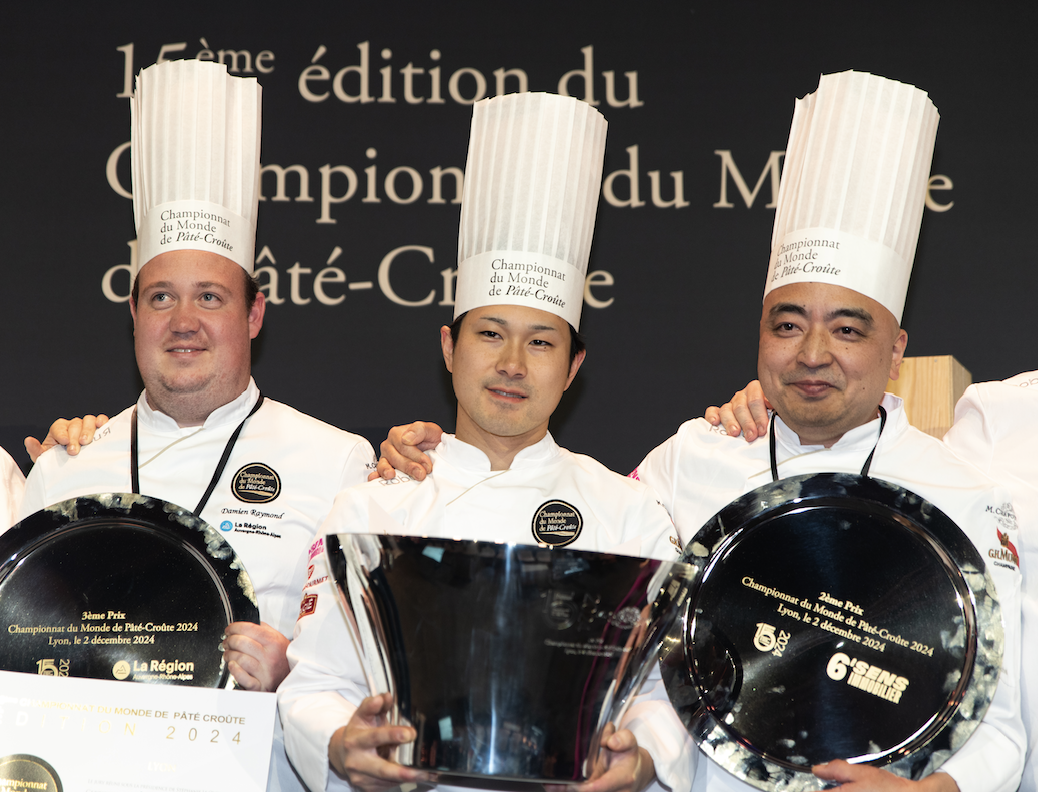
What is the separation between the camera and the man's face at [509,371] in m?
1.93

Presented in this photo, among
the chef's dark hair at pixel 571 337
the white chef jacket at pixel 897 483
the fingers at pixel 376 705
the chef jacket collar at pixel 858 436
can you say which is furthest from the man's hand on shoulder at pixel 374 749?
the chef jacket collar at pixel 858 436

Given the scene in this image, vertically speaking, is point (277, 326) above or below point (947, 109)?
below

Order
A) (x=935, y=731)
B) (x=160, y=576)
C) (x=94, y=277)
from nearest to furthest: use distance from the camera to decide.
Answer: (x=935, y=731) < (x=160, y=576) < (x=94, y=277)

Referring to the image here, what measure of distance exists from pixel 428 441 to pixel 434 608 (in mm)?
811

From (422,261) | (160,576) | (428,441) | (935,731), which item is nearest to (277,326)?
(422,261)

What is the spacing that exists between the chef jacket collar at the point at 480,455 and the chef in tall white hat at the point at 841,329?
9.4 inches

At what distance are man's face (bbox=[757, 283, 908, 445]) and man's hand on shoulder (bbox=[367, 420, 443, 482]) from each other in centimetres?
65

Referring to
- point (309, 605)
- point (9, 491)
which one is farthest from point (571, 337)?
point (9, 491)

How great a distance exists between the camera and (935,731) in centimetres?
154

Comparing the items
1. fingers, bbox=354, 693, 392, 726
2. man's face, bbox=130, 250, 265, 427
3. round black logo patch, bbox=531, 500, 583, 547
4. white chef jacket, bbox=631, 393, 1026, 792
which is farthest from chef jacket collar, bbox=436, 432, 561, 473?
fingers, bbox=354, 693, 392, 726

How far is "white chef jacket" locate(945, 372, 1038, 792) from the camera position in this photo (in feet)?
6.01

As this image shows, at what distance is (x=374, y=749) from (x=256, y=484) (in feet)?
2.91

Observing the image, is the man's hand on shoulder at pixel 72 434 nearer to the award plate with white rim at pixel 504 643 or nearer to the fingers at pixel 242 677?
the fingers at pixel 242 677

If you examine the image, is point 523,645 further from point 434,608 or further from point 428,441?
point 428,441
